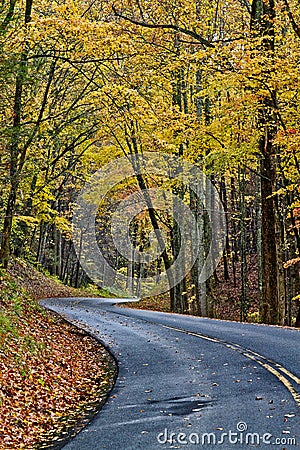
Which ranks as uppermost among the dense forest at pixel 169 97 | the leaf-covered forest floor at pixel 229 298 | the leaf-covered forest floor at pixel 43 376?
the dense forest at pixel 169 97

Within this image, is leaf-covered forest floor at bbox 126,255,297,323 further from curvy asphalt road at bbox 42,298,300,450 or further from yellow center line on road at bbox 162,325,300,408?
yellow center line on road at bbox 162,325,300,408

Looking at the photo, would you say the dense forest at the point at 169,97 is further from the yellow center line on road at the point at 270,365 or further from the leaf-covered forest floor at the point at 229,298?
the yellow center line on road at the point at 270,365

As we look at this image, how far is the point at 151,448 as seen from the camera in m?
6.16

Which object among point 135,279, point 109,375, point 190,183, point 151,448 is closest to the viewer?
point 151,448

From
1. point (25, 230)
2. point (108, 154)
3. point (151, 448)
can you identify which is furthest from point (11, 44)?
point (25, 230)

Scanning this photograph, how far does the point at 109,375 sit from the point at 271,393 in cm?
422

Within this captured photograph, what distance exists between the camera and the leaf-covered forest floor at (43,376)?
25.6ft

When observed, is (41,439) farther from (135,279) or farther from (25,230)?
(135,279)

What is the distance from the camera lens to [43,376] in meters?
10.7

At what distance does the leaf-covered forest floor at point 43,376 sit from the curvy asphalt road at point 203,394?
42 cm

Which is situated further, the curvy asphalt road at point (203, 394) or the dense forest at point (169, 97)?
the dense forest at point (169, 97)

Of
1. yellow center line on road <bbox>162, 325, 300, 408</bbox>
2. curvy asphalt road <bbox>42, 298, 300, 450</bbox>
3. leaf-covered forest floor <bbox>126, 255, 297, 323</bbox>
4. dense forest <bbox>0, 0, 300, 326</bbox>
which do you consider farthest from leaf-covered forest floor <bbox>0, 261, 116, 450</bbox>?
leaf-covered forest floor <bbox>126, 255, 297, 323</bbox>

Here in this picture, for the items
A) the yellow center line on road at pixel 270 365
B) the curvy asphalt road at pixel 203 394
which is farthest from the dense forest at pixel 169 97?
the yellow center line on road at pixel 270 365

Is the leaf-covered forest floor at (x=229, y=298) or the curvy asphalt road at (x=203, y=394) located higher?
the curvy asphalt road at (x=203, y=394)
